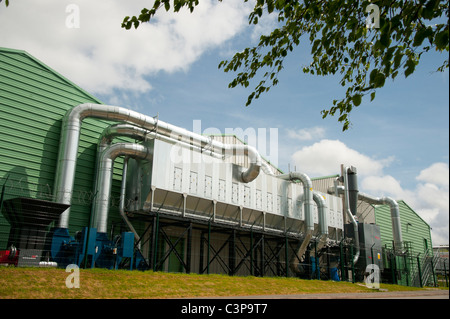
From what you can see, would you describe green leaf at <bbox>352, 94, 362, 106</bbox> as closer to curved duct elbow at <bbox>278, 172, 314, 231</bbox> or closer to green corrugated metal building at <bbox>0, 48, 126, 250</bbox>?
green corrugated metal building at <bbox>0, 48, 126, 250</bbox>

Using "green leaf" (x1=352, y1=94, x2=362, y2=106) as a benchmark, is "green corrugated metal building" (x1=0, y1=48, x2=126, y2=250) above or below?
above

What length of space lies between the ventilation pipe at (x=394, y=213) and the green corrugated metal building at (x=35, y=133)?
24.5 meters

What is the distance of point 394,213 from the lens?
3694 cm

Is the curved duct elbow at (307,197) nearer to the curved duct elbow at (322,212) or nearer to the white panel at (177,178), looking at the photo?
the curved duct elbow at (322,212)

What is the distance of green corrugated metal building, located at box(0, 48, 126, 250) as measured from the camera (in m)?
18.0

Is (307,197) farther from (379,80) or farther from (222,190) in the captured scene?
(379,80)

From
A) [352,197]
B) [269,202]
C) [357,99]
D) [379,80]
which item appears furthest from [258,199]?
[379,80]

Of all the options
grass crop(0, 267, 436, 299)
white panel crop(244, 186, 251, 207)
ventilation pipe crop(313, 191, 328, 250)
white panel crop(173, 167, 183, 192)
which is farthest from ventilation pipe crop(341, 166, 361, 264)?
white panel crop(173, 167, 183, 192)

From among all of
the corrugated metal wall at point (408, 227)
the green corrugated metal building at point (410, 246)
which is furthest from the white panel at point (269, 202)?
the corrugated metal wall at point (408, 227)

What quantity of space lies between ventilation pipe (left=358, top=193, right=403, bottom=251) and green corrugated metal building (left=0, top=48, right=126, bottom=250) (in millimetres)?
24516

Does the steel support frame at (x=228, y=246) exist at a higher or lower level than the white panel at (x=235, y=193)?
lower

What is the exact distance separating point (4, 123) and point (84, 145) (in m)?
3.86

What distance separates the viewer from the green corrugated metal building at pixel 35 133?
18.0 metres

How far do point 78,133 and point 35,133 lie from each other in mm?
2023
